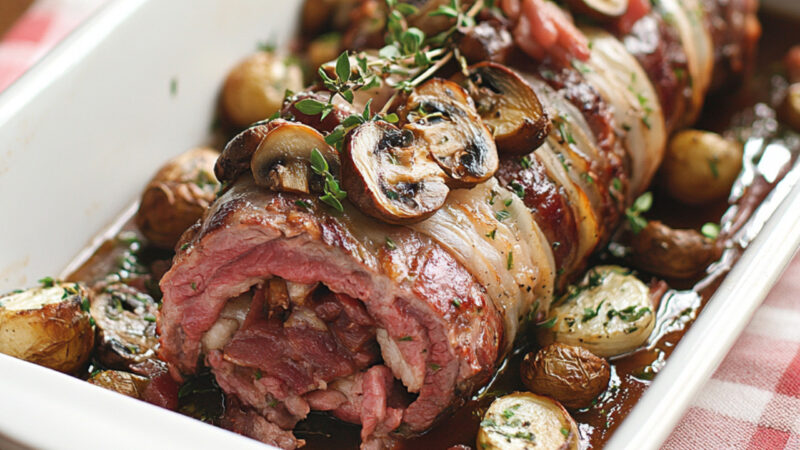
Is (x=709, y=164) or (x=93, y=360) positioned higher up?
(x=93, y=360)

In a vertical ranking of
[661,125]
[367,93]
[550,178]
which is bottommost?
[661,125]

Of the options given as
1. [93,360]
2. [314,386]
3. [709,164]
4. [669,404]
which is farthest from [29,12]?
[669,404]

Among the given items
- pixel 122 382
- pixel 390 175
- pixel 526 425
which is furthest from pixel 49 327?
pixel 526 425

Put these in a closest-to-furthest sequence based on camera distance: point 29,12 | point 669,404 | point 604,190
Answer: point 669,404 < point 604,190 < point 29,12

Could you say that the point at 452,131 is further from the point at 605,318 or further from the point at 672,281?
the point at 672,281

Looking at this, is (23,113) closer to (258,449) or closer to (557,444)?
(258,449)

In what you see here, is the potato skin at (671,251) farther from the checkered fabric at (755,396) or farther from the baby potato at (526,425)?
the baby potato at (526,425)

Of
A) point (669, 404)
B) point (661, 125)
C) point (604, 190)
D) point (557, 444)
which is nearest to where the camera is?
point (669, 404)
